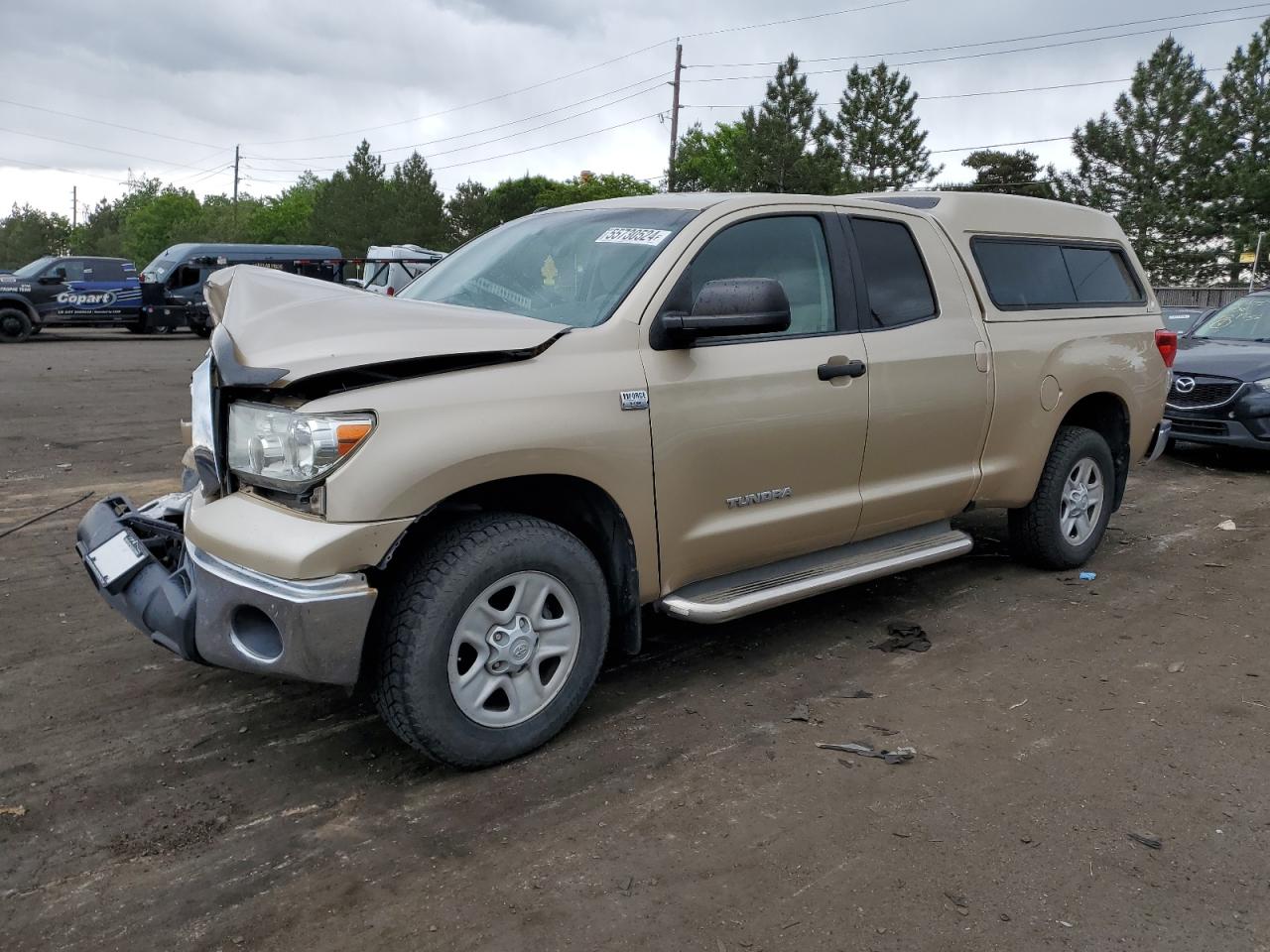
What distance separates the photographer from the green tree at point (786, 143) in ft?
166

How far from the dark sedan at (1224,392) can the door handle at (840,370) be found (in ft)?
18.2

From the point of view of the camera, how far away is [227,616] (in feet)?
9.91

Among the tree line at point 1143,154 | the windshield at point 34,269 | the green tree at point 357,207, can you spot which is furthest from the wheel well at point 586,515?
the green tree at point 357,207

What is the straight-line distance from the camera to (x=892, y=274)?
4559 mm

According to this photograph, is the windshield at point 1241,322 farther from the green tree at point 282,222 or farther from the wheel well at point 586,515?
the green tree at point 282,222

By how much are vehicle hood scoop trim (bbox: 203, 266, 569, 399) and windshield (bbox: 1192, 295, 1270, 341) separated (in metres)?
8.97

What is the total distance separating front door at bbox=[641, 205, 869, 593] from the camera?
12.0ft

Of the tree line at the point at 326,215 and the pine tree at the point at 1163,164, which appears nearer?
the pine tree at the point at 1163,164

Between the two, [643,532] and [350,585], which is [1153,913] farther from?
[350,585]

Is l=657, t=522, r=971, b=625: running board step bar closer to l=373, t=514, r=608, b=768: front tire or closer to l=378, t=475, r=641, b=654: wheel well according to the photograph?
l=378, t=475, r=641, b=654: wheel well

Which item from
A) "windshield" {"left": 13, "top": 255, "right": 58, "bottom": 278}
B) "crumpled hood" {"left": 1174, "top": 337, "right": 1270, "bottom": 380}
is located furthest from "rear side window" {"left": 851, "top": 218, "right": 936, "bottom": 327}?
"windshield" {"left": 13, "top": 255, "right": 58, "bottom": 278}

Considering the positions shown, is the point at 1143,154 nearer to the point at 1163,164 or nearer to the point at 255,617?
the point at 1163,164

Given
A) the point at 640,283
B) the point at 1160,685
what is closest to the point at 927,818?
the point at 1160,685

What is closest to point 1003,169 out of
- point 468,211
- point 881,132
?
point 881,132
